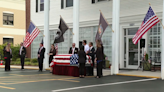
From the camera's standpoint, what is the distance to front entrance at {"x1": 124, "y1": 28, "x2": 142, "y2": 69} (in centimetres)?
1880

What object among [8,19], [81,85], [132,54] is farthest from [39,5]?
[81,85]

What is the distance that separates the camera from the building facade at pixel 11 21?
3625cm

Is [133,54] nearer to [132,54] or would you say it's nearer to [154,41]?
[132,54]

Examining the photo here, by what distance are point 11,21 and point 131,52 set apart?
23585 millimetres

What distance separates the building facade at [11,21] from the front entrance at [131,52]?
2210 centimetres

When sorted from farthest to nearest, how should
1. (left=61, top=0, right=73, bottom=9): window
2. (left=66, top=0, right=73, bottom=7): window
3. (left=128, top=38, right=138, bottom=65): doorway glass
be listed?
1. (left=61, top=0, right=73, bottom=9): window
2. (left=66, top=0, right=73, bottom=7): window
3. (left=128, top=38, right=138, bottom=65): doorway glass

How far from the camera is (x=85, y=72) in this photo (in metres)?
14.6

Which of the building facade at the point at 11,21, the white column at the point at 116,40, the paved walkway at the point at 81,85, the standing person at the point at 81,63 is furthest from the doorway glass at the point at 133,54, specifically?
the building facade at the point at 11,21

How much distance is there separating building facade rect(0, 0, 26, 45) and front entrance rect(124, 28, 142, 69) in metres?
22.1

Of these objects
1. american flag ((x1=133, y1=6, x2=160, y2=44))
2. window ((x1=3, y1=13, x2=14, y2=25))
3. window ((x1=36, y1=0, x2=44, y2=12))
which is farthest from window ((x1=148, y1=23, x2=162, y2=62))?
window ((x1=3, y1=13, x2=14, y2=25))

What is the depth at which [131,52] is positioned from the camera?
1925cm

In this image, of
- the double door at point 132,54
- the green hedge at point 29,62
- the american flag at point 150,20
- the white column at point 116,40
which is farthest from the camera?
the green hedge at point 29,62

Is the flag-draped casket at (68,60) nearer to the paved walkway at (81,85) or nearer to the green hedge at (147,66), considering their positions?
the paved walkway at (81,85)

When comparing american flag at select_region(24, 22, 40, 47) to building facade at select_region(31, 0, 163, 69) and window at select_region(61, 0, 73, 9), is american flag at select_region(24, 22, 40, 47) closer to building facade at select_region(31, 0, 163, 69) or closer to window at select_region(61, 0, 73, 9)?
building facade at select_region(31, 0, 163, 69)
